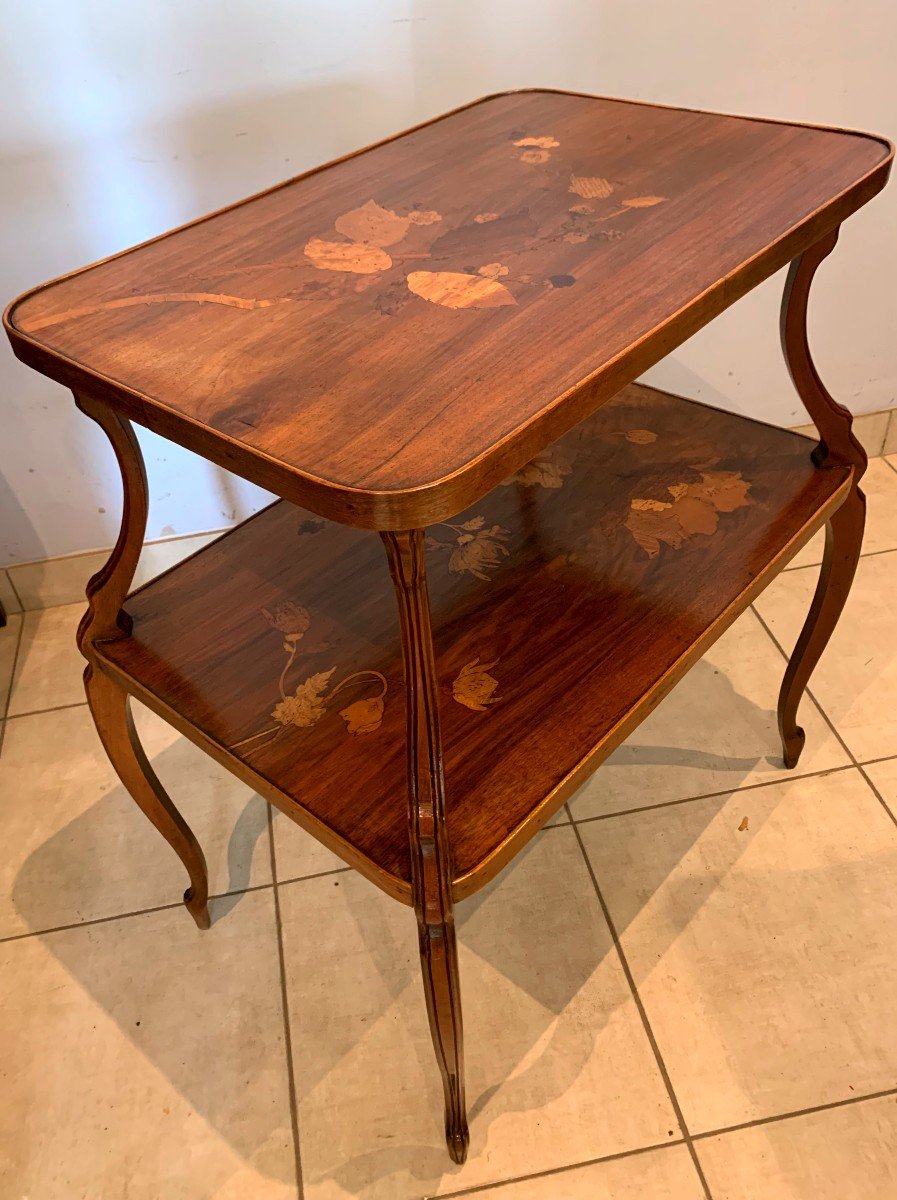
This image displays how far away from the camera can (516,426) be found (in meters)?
0.67

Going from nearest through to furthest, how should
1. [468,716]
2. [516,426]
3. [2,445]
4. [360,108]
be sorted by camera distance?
[516,426], [468,716], [360,108], [2,445]

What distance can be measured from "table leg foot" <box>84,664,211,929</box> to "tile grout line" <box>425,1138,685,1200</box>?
45 centimetres

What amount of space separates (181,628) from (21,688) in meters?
0.77

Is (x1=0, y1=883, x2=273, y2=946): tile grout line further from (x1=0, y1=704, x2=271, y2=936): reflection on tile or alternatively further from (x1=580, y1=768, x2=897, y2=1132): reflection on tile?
(x1=580, y1=768, x2=897, y2=1132): reflection on tile

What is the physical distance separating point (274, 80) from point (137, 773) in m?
0.92

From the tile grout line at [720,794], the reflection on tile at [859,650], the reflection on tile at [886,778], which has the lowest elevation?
the tile grout line at [720,794]

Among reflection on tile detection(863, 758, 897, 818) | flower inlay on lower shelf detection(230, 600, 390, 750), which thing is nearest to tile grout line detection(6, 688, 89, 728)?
flower inlay on lower shelf detection(230, 600, 390, 750)

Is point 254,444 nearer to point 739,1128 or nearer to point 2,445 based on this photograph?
point 739,1128

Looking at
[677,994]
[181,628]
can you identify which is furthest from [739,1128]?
[181,628]

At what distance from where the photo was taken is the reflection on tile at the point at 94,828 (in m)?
1.35

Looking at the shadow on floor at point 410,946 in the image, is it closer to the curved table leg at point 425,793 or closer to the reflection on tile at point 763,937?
the reflection on tile at point 763,937

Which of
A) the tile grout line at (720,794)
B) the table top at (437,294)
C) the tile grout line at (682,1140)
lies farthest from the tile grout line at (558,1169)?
the table top at (437,294)

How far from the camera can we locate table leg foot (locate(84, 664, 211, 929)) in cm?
104

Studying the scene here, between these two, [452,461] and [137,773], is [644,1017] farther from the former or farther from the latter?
[452,461]
